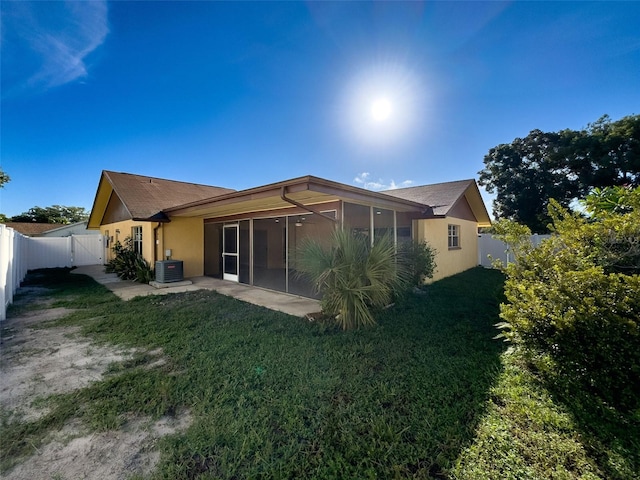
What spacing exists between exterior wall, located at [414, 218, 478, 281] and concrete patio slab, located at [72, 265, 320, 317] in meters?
4.85

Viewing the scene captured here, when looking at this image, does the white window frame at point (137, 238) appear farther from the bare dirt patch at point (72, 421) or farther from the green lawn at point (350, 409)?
the green lawn at point (350, 409)

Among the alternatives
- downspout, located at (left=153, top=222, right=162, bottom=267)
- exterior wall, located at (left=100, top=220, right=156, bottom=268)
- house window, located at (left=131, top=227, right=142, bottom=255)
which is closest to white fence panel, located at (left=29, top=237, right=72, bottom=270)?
exterior wall, located at (left=100, top=220, right=156, bottom=268)

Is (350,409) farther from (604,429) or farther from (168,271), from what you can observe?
(168,271)

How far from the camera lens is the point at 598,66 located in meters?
7.15

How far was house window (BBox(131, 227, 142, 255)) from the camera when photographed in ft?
37.8

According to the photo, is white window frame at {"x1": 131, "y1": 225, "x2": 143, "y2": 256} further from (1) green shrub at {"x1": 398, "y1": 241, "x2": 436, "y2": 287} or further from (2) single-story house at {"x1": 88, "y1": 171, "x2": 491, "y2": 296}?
(1) green shrub at {"x1": 398, "y1": 241, "x2": 436, "y2": 287}

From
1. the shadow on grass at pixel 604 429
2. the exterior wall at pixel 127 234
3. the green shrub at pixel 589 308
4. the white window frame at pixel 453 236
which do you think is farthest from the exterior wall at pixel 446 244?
the exterior wall at pixel 127 234

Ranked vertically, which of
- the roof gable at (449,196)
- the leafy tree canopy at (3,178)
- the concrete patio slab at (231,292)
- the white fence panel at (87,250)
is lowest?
the concrete patio slab at (231,292)

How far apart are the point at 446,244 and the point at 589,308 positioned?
8.44 m

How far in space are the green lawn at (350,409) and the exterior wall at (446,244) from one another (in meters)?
4.86

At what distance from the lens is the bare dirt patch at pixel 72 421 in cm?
198

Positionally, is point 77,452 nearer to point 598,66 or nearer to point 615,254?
point 615,254

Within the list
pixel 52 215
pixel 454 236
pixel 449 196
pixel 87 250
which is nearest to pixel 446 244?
pixel 454 236

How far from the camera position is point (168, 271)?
30.6 ft
